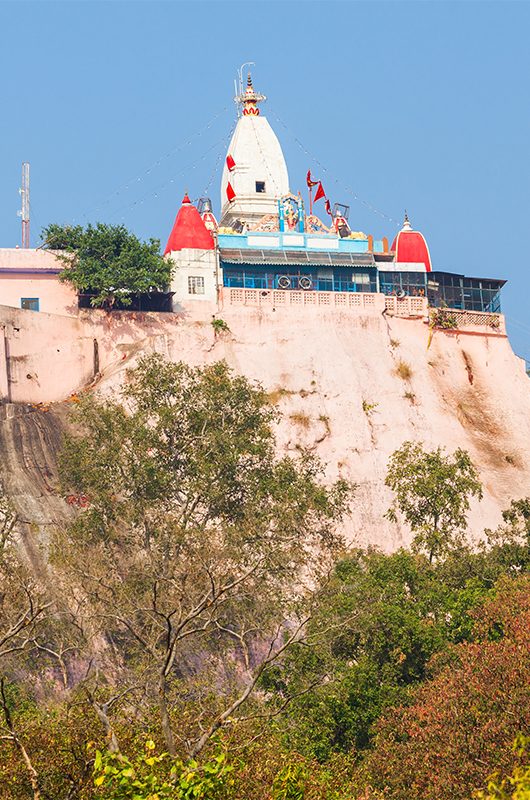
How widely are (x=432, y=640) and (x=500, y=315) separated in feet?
99.9

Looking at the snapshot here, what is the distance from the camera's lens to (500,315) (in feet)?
225

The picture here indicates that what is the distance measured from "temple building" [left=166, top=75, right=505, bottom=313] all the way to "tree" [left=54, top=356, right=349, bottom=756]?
12991 millimetres

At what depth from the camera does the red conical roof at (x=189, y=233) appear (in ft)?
216

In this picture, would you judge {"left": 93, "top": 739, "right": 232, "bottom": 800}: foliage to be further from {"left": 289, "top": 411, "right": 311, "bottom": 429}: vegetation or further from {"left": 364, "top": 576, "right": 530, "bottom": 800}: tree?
{"left": 289, "top": 411, "right": 311, "bottom": 429}: vegetation

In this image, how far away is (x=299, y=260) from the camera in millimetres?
66438

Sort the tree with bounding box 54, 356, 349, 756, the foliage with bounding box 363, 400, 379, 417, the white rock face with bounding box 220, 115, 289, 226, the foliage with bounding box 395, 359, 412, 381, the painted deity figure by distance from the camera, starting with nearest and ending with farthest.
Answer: the tree with bounding box 54, 356, 349, 756 < the foliage with bounding box 363, 400, 379, 417 < the foliage with bounding box 395, 359, 412, 381 < the painted deity figure < the white rock face with bounding box 220, 115, 289, 226

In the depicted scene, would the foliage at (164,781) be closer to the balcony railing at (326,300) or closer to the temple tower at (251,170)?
the balcony railing at (326,300)

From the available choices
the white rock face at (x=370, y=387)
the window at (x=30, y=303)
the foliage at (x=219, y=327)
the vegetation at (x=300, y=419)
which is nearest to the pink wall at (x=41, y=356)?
the white rock face at (x=370, y=387)

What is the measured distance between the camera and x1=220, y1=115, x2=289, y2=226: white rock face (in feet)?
235

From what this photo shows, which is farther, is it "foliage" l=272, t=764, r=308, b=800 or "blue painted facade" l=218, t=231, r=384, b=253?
"blue painted facade" l=218, t=231, r=384, b=253

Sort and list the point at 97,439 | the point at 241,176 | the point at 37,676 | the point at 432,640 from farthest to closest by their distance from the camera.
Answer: the point at 241,176 → the point at 97,439 → the point at 37,676 → the point at 432,640

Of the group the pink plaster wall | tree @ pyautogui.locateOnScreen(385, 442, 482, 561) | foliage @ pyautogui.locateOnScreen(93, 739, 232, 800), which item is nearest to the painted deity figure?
the pink plaster wall

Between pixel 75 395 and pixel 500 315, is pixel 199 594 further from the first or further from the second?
pixel 500 315

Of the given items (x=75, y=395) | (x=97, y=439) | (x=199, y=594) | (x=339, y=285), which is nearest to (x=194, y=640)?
(x=199, y=594)
